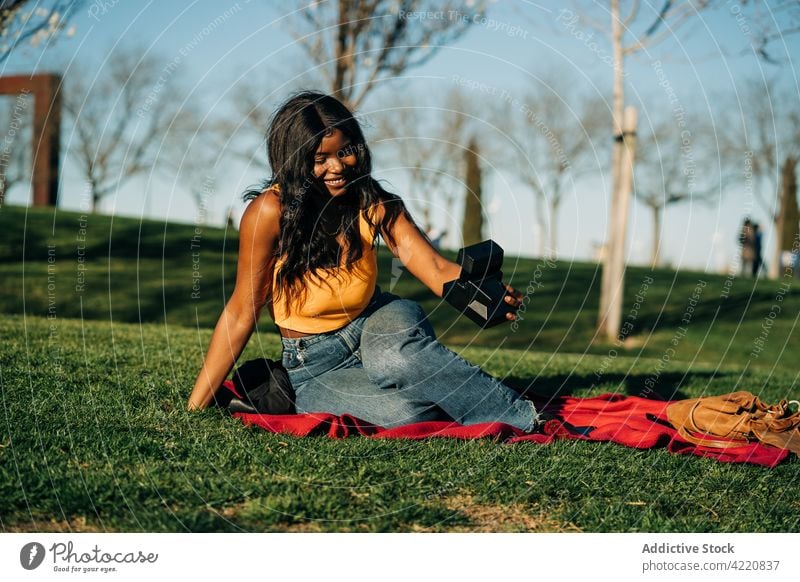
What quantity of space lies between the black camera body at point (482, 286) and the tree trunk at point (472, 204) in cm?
991

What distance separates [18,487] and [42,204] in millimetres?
20546

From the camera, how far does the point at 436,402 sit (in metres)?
5.09

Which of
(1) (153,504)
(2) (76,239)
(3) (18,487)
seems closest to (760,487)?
(1) (153,504)

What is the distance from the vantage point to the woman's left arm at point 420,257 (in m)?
5.27

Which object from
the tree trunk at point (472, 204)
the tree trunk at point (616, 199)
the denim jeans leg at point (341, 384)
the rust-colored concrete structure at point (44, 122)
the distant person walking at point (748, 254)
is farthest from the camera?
the distant person walking at point (748, 254)

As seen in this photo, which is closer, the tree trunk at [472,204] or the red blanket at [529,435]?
the red blanket at [529,435]

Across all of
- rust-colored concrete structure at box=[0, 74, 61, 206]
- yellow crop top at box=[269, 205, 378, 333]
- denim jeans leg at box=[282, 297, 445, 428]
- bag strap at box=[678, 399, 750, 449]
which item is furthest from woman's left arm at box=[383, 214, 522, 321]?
rust-colored concrete structure at box=[0, 74, 61, 206]

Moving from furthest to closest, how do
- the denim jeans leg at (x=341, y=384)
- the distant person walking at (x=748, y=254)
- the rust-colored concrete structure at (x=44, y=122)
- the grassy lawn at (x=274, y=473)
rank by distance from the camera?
1. the distant person walking at (x=748, y=254)
2. the rust-colored concrete structure at (x=44, y=122)
3. the denim jeans leg at (x=341, y=384)
4. the grassy lawn at (x=274, y=473)

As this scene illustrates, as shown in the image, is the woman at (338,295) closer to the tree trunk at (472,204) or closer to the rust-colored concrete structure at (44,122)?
the rust-colored concrete structure at (44,122)

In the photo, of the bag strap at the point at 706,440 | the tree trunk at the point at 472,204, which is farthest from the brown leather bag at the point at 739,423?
the tree trunk at the point at 472,204

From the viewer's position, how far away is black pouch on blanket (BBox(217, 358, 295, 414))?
5.12 meters

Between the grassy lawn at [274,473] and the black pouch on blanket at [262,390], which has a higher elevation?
the black pouch on blanket at [262,390]

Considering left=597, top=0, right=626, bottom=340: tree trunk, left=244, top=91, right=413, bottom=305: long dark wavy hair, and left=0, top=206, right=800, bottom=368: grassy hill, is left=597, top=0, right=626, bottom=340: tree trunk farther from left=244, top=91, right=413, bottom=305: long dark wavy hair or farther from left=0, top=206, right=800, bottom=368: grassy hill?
left=244, top=91, right=413, bottom=305: long dark wavy hair

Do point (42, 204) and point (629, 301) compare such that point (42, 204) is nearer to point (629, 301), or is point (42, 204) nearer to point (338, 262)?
point (629, 301)
